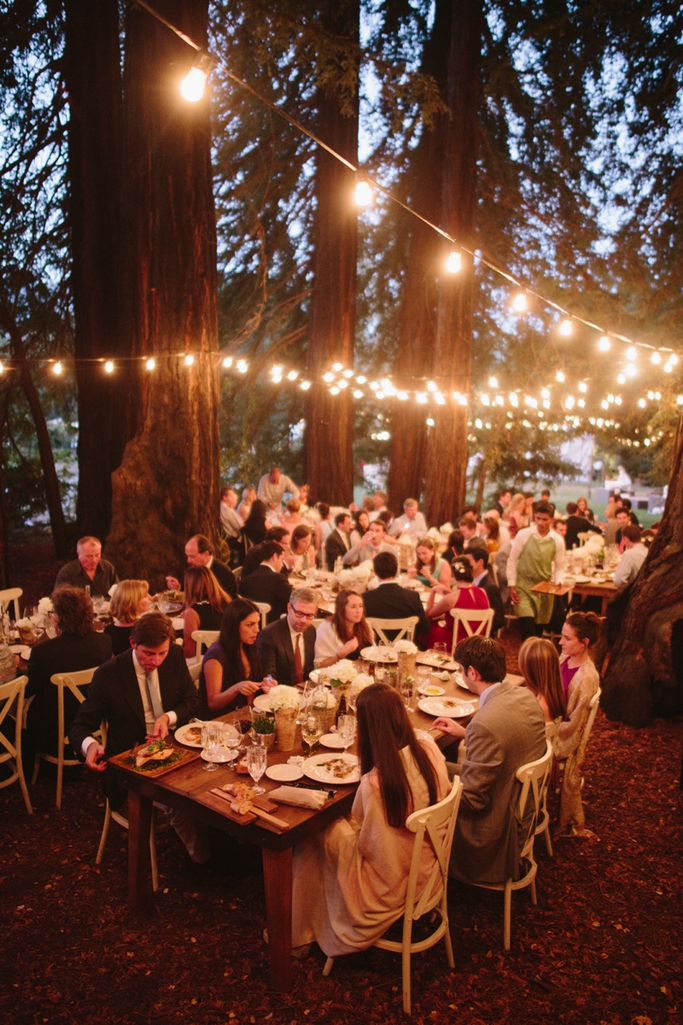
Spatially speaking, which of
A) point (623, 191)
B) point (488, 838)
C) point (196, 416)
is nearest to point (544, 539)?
point (196, 416)

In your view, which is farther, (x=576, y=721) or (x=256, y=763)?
(x=576, y=721)

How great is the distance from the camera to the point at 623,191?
1330 cm

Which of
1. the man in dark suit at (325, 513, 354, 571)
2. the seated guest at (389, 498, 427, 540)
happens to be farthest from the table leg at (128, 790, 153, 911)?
the seated guest at (389, 498, 427, 540)

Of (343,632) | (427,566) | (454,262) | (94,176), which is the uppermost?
(94,176)

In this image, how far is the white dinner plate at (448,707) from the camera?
4.11 m

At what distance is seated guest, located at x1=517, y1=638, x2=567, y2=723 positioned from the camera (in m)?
4.08

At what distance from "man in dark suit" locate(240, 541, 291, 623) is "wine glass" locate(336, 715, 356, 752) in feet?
7.50

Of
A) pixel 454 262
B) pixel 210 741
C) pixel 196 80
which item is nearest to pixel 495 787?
pixel 210 741

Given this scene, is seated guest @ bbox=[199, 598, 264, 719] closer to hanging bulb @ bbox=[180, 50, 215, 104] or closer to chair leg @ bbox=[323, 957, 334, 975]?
chair leg @ bbox=[323, 957, 334, 975]

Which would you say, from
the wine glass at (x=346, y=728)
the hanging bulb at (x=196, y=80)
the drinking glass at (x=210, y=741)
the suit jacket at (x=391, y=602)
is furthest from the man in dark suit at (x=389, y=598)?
the hanging bulb at (x=196, y=80)

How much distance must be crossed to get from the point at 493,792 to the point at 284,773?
1018 mm

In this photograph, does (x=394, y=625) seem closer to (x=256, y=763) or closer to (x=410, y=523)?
(x=256, y=763)

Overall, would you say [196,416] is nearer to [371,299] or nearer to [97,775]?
[97,775]

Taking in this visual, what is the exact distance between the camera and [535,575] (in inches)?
309
